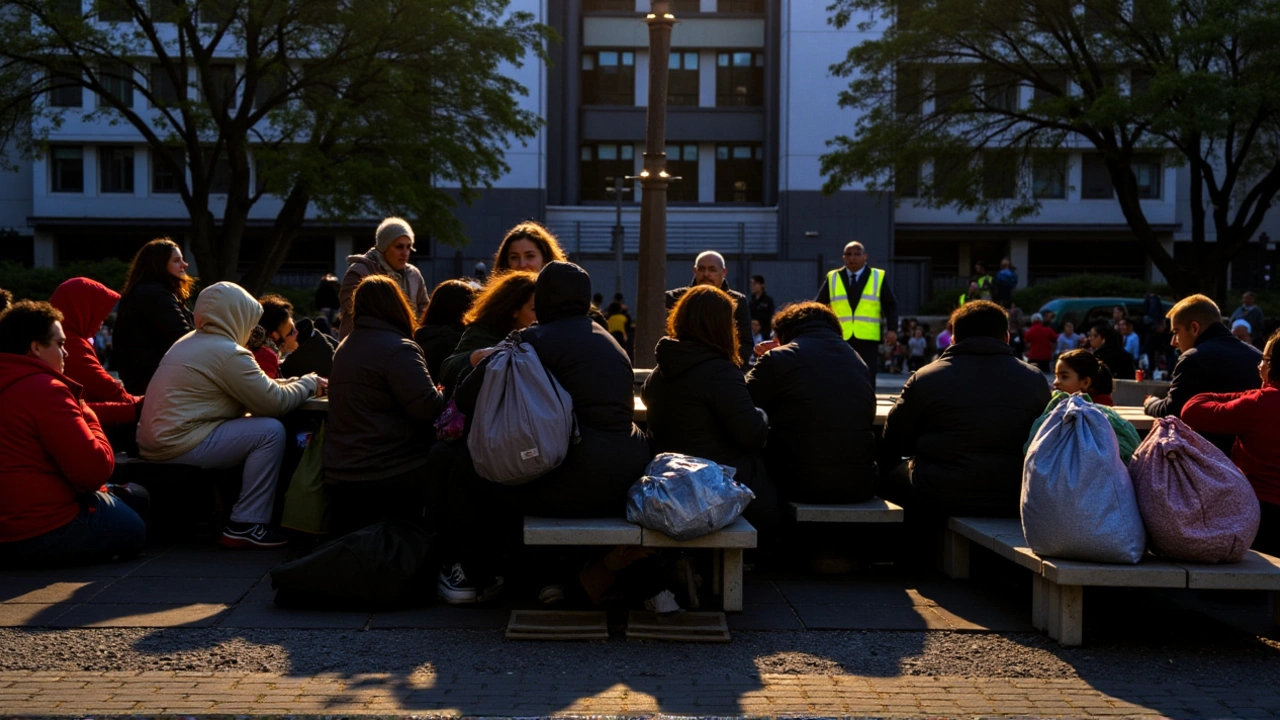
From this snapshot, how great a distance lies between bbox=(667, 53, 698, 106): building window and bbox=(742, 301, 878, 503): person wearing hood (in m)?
41.4

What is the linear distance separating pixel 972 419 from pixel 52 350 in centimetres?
495

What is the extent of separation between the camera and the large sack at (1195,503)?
18.5 ft

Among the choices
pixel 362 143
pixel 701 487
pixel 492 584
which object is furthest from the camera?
pixel 362 143

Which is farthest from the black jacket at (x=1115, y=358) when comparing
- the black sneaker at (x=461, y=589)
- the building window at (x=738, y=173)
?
the building window at (x=738, y=173)

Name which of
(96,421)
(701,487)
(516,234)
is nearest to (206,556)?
(96,421)

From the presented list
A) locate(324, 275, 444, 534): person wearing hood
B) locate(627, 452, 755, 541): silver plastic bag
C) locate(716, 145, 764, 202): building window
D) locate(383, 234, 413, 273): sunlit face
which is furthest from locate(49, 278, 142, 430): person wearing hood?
locate(716, 145, 764, 202): building window

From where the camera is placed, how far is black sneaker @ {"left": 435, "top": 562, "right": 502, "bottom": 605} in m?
6.30

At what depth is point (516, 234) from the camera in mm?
7863

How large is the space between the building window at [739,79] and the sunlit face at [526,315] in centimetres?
4175

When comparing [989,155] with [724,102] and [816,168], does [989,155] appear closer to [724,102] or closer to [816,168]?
[816,168]

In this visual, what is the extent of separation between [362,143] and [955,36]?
13.0 metres

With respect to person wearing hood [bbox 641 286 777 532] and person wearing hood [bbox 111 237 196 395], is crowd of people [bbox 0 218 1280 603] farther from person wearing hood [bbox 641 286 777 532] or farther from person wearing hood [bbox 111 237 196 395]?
person wearing hood [bbox 111 237 196 395]

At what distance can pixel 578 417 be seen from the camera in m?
6.07

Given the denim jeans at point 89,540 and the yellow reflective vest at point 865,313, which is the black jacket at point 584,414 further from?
the yellow reflective vest at point 865,313
